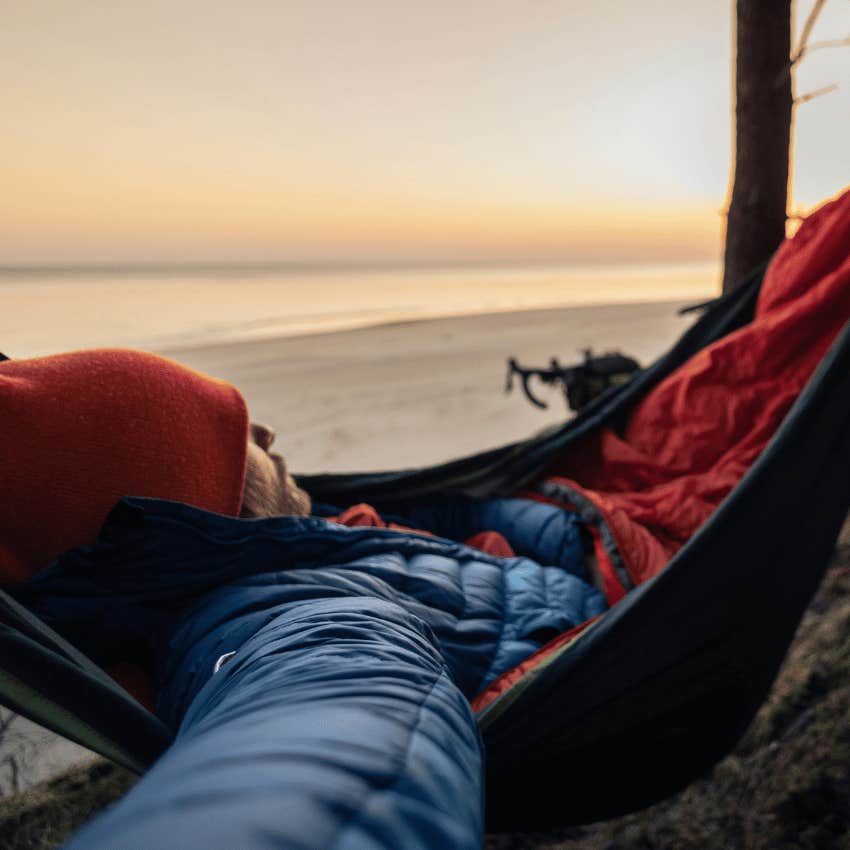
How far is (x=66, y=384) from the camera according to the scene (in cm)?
73

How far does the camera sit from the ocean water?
21.3 ft

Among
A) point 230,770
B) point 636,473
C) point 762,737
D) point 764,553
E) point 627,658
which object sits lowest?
point 762,737

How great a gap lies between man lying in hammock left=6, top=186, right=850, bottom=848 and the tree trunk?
1.81 ft

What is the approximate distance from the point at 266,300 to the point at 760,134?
8382mm

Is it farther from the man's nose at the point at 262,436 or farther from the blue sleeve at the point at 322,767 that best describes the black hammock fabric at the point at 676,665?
the man's nose at the point at 262,436

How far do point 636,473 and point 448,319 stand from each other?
614 cm

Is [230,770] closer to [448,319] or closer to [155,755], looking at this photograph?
[155,755]

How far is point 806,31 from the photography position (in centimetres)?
174

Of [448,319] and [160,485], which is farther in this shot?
[448,319]

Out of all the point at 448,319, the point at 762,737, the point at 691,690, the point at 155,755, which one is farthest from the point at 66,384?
the point at 448,319

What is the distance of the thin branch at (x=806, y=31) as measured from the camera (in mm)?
1683

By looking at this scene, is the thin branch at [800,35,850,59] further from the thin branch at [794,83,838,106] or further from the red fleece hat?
the red fleece hat

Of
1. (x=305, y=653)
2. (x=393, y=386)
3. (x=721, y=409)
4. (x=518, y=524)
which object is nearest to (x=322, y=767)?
(x=305, y=653)

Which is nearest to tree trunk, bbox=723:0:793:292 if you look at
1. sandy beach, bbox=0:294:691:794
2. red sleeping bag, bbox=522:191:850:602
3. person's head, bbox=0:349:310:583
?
red sleeping bag, bbox=522:191:850:602
